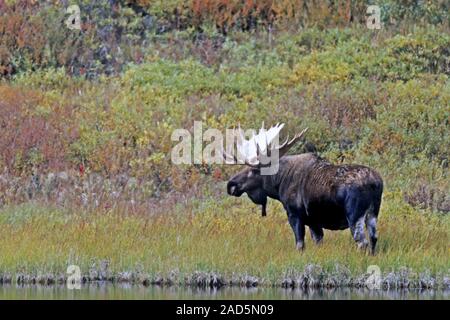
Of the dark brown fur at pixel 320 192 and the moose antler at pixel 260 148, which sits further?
the moose antler at pixel 260 148

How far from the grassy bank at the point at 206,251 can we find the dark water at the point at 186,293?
29cm

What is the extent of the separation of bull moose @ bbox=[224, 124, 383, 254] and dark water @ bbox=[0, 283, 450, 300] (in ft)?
3.78

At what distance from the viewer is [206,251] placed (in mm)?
16203

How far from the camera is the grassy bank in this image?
608 inches

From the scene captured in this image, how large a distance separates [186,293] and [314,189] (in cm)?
234

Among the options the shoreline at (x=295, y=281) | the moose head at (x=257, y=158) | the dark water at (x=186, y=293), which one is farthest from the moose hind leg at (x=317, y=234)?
the dark water at (x=186, y=293)

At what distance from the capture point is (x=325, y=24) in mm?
25875

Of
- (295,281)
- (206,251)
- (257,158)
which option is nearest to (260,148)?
(257,158)

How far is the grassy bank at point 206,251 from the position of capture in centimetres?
1544

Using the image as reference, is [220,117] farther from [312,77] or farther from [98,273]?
[98,273]

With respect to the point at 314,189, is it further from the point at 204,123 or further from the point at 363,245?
the point at 204,123

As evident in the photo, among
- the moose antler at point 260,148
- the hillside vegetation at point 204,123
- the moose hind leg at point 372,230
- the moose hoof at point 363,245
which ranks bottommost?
the hillside vegetation at point 204,123

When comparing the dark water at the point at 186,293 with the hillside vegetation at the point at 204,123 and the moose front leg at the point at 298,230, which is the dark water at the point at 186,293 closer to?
the hillside vegetation at the point at 204,123
